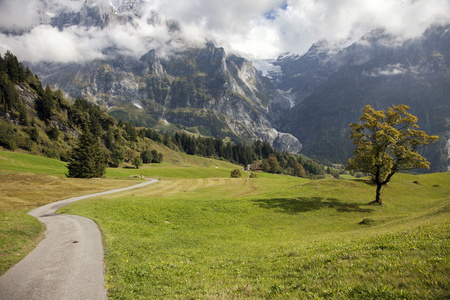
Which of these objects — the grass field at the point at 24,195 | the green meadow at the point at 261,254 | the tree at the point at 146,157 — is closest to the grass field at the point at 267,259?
the green meadow at the point at 261,254

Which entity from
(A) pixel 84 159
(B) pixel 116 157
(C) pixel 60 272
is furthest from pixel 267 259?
(B) pixel 116 157

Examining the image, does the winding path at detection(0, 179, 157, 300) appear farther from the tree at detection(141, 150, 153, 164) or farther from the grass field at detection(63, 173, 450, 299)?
the tree at detection(141, 150, 153, 164)

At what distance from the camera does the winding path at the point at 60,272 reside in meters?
9.06

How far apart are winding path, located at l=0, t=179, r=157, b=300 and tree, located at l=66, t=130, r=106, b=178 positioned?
56.9 m

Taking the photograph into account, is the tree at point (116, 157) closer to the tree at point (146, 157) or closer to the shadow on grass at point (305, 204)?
the tree at point (146, 157)

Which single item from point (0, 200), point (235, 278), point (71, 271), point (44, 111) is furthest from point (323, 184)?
point (44, 111)

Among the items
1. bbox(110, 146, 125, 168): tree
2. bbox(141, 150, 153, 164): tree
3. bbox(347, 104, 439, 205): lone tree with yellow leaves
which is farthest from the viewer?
bbox(141, 150, 153, 164): tree

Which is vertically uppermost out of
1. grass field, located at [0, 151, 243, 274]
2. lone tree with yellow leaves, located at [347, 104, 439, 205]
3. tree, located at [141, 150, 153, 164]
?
lone tree with yellow leaves, located at [347, 104, 439, 205]

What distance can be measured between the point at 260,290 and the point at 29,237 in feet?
60.3

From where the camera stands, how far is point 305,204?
35656 millimetres

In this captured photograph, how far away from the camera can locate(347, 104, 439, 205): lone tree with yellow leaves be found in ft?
107

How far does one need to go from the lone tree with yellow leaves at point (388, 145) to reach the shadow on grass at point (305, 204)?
5565mm

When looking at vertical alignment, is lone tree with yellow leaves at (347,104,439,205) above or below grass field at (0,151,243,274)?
above

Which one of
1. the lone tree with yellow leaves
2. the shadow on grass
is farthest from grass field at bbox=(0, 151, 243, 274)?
the lone tree with yellow leaves
